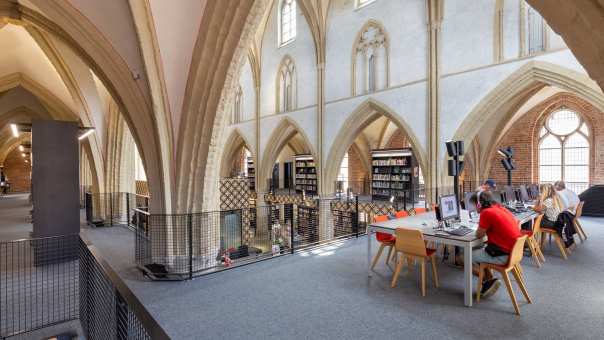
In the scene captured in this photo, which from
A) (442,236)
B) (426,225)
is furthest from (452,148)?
(442,236)

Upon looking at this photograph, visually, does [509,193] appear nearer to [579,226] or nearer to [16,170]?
[579,226]

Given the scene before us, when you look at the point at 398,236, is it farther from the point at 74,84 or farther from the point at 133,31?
the point at 74,84

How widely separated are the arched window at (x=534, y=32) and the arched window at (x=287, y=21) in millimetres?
8622

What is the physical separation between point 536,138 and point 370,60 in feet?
26.1

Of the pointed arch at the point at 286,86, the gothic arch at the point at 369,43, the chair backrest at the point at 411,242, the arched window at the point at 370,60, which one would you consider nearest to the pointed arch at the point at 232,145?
the pointed arch at the point at 286,86

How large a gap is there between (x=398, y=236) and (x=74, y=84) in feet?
32.2

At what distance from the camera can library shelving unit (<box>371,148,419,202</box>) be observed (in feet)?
38.3

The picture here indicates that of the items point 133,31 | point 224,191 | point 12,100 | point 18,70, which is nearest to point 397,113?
point 224,191

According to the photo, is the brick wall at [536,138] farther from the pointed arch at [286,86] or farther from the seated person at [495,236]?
the seated person at [495,236]

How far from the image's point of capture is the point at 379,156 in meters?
13.1

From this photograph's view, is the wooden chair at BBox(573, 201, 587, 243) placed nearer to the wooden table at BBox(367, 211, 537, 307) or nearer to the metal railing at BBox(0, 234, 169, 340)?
the wooden table at BBox(367, 211, 537, 307)

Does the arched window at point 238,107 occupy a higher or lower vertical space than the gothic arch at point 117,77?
higher

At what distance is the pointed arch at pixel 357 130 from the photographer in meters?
9.10

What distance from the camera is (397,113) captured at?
9.40 m
